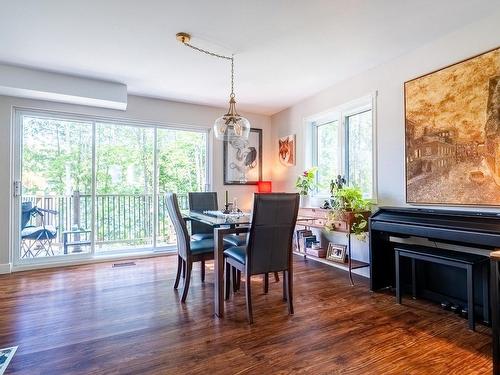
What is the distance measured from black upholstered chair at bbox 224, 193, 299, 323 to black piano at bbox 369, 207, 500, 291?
1.06m

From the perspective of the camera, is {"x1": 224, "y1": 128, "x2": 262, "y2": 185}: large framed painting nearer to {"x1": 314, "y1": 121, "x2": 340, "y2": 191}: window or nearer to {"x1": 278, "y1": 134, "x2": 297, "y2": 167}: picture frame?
{"x1": 278, "y1": 134, "x2": 297, "y2": 167}: picture frame

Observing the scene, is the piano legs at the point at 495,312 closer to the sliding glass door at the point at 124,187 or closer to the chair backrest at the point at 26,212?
the sliding glass door at the point at 124,187

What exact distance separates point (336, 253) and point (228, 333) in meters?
2.09

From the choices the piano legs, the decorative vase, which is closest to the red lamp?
the decorative vase

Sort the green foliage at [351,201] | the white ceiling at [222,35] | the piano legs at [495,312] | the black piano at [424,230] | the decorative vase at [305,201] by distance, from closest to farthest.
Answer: the piano legs at [495,312]
the black piano at [424,230]
the white ceiling at [222,35]
the green foliage at [351,201]
the decorative vase at [305,201]

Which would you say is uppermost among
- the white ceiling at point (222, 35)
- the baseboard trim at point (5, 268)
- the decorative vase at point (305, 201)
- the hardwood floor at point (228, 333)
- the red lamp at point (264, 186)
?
the white ceiling at point (222, 35)

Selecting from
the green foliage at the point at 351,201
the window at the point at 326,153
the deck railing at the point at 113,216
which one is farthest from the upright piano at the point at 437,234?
the deck railing at the point at 113,216

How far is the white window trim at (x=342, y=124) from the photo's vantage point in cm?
342

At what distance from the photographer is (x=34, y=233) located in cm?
401

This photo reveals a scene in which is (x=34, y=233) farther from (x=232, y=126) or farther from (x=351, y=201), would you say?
(x=351, y=201)

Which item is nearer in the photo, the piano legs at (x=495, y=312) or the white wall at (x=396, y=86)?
the piano legs at (x=495, y=312)

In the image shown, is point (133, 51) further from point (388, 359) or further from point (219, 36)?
point (388, 359)

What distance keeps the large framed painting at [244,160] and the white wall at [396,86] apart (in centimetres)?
143

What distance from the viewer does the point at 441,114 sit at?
8.93 ft
